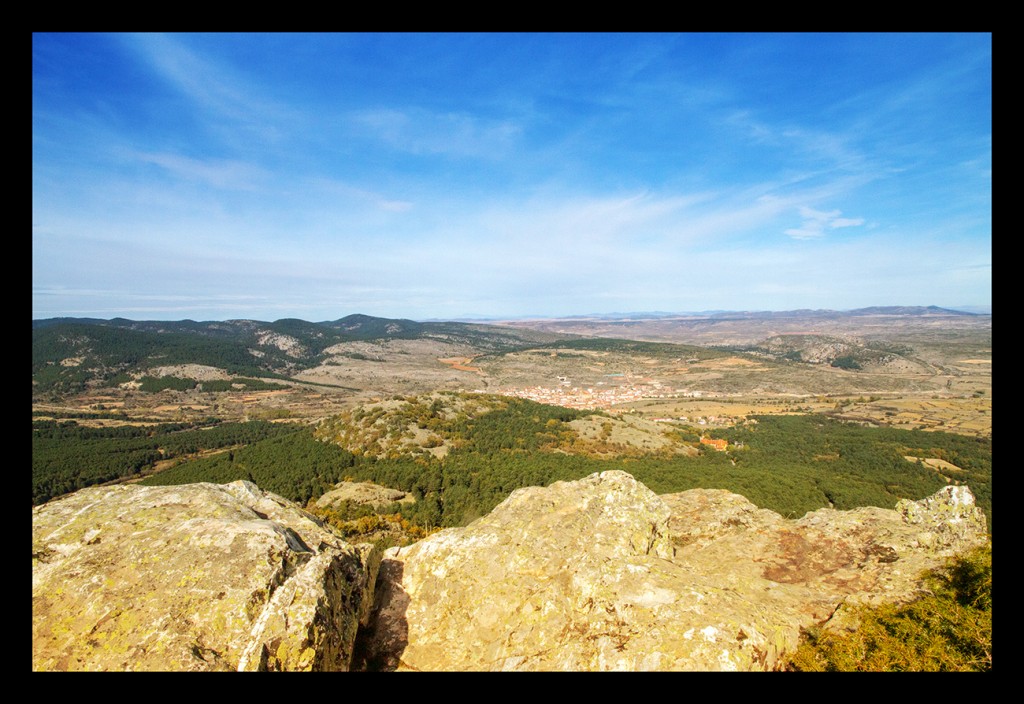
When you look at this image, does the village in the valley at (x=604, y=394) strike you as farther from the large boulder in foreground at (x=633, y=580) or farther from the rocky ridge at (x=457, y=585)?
the rocky ridge at (x=457, y=585)

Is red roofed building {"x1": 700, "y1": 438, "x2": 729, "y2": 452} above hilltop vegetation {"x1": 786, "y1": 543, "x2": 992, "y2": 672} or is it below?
below

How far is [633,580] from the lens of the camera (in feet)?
21.6

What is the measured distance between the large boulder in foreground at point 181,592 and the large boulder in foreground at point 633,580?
67.4 inches

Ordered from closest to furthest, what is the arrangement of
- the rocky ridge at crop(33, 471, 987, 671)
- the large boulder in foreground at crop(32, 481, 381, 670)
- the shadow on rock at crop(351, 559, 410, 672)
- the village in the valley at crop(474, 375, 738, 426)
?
the large boulder in foreground at crop(32, 481, 381, 670) < the rocky ridge at crop(33, 471, 987, 671) < the shadow on rock at crop(351, 559, 410, 672) < the village in the valley at crop(474, 375, 738, 426)

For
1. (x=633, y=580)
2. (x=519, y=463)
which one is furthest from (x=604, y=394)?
Result: (x=633, y=580)

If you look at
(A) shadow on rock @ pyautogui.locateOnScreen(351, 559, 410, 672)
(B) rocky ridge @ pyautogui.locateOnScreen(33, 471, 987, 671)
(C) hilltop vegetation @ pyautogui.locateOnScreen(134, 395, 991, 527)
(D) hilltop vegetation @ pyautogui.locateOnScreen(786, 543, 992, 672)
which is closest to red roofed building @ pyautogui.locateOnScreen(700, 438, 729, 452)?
(C) hilltop vegetation @ pyautogui.locateOnScreen(134, 395, 991, 527)

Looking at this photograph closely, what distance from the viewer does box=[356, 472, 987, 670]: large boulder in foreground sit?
5.72 metres

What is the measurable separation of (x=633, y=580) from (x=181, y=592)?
249 inches

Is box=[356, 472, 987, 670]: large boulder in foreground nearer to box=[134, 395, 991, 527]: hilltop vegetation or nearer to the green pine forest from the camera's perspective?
the green pine forest

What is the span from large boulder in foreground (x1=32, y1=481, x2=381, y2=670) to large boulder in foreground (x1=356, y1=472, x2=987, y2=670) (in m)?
1.71

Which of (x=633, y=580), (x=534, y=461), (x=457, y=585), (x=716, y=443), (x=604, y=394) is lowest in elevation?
(x=716, y=443)

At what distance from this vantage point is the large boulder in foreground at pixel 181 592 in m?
4.71

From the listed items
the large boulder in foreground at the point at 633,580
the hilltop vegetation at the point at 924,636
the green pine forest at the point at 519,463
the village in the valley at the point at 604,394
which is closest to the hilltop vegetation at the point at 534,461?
the green pine forest at the point at 519,463

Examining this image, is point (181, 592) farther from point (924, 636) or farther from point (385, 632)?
point (924, 636)
